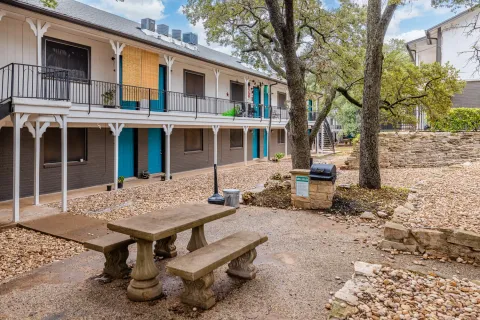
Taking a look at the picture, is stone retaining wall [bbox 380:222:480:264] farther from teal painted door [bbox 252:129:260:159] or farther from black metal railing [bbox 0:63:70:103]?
teal painted door [bbox 252:129:260:159]

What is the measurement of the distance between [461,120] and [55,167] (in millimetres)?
17681

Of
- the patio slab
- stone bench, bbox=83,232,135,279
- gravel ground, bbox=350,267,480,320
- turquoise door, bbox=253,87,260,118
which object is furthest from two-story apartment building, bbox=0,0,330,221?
gravel ground, bbox=350,267,480,320

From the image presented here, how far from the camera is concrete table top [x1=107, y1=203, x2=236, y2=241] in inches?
143

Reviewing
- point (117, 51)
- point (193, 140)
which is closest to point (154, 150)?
point (193, 140)

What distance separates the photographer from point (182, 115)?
45.4 feet

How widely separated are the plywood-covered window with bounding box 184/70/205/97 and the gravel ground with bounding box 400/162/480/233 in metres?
10.6

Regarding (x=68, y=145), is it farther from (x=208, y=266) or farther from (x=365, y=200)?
(x=208, y=266)

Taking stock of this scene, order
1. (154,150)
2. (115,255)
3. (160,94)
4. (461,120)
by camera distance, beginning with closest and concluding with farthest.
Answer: (115,255) < (160,94) < (154,150) < (461,120)

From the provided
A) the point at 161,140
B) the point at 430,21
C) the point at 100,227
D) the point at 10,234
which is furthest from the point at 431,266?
the point at 430,21

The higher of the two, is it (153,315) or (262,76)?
(262,76)

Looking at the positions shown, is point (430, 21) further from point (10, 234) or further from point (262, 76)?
point (10, 234)

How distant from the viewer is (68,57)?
10.7 metres

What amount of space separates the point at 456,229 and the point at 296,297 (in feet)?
8.78

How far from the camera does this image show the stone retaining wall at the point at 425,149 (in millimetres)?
15539
